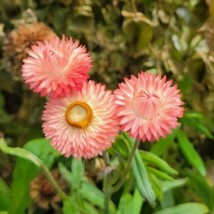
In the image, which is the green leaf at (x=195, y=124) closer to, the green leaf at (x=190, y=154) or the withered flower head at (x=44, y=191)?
the green leaf at (x=190, y=154)

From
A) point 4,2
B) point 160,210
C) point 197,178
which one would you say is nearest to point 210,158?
point 197,178

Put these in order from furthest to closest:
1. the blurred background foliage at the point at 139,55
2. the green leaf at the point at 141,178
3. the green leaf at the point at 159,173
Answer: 1. the blurred background foliage at the point at 139,55
2. the green leaf at the point at 159,173
3. the green leaf at the point at 141,178

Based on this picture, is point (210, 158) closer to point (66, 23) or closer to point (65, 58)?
point (66, 23)

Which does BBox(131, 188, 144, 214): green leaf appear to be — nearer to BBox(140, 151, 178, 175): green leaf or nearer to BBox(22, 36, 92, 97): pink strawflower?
BBox(140, 151, 178, 175): green leaf

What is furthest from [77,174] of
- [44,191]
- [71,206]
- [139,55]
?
[139,55]

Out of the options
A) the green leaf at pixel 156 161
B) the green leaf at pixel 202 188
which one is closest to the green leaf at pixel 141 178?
the green leaf at pixel 156 161

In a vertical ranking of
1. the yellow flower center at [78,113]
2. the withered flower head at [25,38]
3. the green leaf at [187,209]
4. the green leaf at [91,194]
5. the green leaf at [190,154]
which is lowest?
the green leaf at [91,194]

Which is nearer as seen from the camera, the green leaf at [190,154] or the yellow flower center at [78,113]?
the yellow flower center at [78,113]
